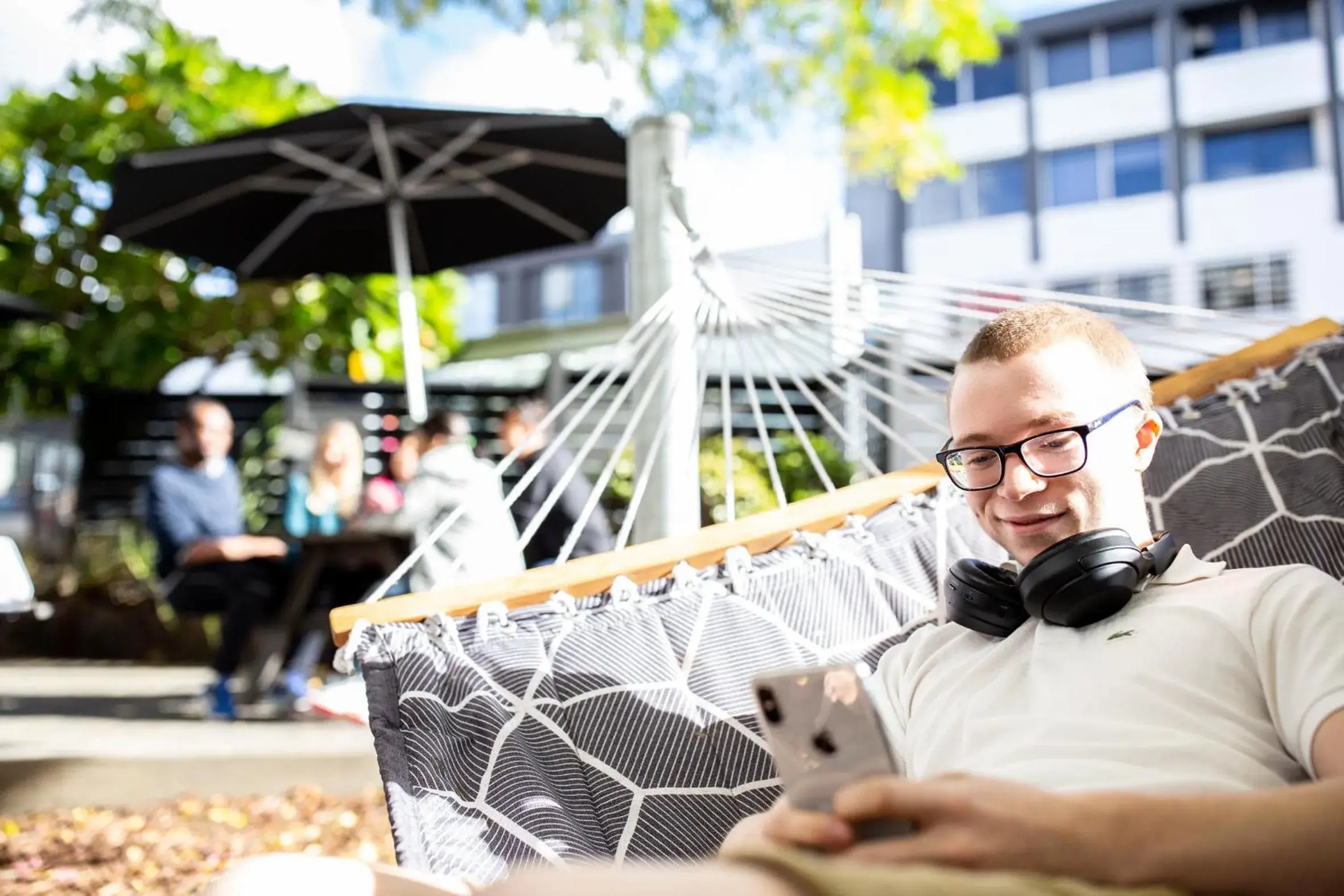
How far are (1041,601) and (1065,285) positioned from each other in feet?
51.1

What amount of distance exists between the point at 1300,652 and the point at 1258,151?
1598cm

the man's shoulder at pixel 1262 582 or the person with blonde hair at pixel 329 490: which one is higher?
the man's shoulder at pixel 1262 582

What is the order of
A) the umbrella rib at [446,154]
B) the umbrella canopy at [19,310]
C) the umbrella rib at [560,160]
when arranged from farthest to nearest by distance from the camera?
the umbrella canopy at [19,310]
the umbrella rib at [560,160]
the umbrella rib at [446,154]

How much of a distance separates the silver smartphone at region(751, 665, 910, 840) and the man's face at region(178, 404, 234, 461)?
3.00m

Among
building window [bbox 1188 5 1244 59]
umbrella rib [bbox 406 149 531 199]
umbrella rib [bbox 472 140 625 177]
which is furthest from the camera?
building window [bbox 1188 5 1244 59]

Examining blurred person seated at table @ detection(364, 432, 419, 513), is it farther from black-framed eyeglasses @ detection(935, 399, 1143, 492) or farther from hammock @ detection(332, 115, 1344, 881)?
black-framed eyeglasses @ detection(935, 399, 1143, 492)

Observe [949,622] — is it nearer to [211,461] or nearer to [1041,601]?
[1041,601]

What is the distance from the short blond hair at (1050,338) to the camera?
0.91 meters

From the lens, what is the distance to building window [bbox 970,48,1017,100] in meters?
16.0

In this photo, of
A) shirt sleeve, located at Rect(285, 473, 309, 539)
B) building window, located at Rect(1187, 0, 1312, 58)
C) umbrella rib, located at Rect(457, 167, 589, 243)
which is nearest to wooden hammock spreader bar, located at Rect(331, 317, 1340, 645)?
shirt sleeve, located at Rect(285, 473, 309, 539)

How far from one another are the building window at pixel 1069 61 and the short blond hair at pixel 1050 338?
16.2 meters

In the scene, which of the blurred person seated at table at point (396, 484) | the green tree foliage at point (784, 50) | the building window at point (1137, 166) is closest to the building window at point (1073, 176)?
the building window at point (1137, 166)

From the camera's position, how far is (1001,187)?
1597 centimetres

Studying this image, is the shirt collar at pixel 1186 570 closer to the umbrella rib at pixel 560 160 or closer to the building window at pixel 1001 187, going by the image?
the umbrella rib at pixel 560 160
